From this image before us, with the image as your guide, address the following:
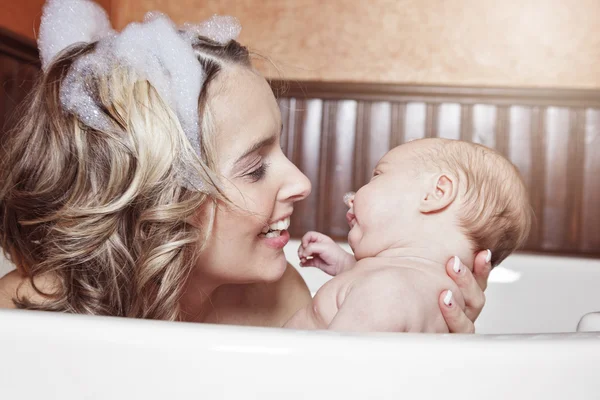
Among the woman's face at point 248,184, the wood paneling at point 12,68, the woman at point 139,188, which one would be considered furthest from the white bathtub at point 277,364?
the wood paneling at point 12,68

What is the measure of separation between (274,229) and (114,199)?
0.29m

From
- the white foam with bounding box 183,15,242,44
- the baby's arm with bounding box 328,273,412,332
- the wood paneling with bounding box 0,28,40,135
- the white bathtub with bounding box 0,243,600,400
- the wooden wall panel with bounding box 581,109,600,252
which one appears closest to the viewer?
the white bathtub with bounding box 0,243,600,400

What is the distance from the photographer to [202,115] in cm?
100

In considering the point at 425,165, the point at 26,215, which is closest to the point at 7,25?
the point at 26,215

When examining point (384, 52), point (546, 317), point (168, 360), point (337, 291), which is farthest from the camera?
point (384, 52)

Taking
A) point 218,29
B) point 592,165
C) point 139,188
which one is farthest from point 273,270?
point 592,165

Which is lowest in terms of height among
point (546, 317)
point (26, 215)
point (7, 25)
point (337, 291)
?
point (546, 317)

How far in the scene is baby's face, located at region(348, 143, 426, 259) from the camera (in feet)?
3.38

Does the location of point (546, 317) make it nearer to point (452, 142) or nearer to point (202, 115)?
point (452, 142)

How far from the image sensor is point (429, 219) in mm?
1021

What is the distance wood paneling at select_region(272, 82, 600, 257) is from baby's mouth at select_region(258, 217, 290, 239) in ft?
5.54

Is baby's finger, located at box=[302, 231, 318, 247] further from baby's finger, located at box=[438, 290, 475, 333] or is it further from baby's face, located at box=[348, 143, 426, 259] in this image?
baby's finger, located at box=[438, 290, 475, 333]

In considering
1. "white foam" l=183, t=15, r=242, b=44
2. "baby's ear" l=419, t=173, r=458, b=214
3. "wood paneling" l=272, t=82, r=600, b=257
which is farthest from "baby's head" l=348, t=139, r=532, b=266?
"wood paneling" l=272, t=82, r=600, b=257

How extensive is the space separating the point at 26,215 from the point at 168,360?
0.59 meters
